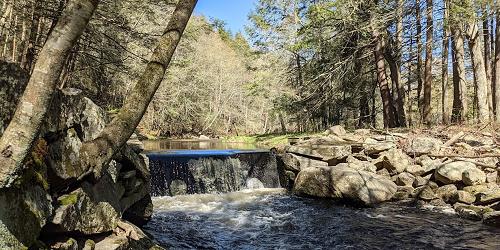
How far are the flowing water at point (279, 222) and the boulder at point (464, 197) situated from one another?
0.65 metres

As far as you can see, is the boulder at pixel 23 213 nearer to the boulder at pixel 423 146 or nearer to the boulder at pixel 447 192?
the boulder at pixel 447 192

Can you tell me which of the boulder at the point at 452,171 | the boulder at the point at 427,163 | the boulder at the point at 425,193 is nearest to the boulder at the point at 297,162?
the boulder at the point at 427,163

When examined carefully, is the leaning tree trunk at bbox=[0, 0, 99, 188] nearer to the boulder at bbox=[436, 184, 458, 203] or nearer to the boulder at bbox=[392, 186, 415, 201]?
the boulder at bbox=[436, 184, 458, 203]

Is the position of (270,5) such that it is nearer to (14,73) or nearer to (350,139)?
(350,139)

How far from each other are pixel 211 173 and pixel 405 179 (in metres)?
5.59

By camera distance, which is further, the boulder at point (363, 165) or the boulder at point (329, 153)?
the boulder at point (329, 153)

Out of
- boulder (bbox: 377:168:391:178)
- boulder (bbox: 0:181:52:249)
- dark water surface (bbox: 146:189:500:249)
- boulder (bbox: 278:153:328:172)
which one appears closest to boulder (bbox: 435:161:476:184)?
dark water surface (bbox: 146:189:500:249)

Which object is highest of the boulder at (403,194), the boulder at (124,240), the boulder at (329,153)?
the boulder at (329,153)

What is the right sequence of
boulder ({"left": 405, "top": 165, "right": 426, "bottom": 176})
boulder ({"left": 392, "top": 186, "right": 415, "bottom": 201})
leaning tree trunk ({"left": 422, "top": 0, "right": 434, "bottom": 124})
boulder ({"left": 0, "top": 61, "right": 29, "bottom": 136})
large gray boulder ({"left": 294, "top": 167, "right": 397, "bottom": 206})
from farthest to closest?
leaning tree trunk ({"left": 422, "top": 0, "right": 434, "bottom": 124}), boulder ({"left": 405, "top": 165, "right": 426, "bottom": 176}), boulder ({"left": 392, "top": 186, "right": 415, "bottom": 201}), large gray boulder ({"left": 294, "top": 167, "right": 397, "bottom": 206}), boulder ({"left": 0, "top": 61, "right": 29, "bottom": 136})

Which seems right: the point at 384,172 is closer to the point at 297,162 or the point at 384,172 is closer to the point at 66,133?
the point at 297,162

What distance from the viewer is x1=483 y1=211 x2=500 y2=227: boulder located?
700 cm

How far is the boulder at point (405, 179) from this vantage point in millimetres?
9930

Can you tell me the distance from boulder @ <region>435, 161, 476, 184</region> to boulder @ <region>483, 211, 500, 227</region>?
5.85ft

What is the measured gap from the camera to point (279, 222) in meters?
7.72
